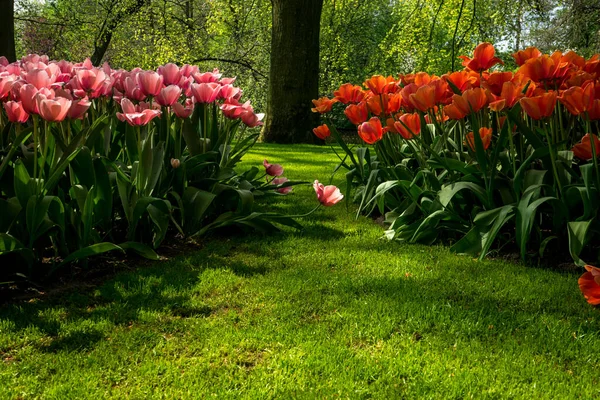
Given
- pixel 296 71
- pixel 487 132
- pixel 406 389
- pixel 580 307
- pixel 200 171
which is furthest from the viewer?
pixel 296 71

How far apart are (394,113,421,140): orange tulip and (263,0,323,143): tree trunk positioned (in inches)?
232

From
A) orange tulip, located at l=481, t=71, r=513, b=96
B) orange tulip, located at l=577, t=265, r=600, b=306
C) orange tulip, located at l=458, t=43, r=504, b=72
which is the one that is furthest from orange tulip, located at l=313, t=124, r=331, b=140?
orange tulip, located at l=577, t=265, r=600, b=306

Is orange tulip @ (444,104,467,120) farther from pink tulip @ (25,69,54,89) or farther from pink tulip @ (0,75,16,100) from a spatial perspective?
pink tulip @ (0,75,16,100)

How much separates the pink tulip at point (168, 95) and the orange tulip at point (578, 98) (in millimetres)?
1891

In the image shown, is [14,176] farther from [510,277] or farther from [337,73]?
[337,73]

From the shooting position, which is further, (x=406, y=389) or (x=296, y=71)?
(x=296, y=71)

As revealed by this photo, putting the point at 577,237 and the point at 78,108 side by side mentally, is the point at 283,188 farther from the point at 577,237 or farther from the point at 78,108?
the point at 577,237

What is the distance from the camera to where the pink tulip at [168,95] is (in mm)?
2975

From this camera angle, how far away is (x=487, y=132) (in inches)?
112

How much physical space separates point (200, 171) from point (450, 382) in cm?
229

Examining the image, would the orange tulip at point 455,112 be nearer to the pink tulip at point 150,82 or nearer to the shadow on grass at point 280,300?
the shadow on grass at point 280,300

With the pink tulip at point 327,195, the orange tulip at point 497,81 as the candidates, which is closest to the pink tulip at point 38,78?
the pink tulip at point 327,195

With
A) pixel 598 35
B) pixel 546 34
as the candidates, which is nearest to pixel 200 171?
pixel 598 35

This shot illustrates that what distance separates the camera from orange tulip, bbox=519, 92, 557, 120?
252cm
